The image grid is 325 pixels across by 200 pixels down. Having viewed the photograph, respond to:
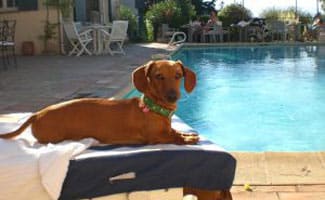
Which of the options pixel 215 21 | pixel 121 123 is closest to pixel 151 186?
pixel 121 123

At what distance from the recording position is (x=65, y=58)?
38.7 feet

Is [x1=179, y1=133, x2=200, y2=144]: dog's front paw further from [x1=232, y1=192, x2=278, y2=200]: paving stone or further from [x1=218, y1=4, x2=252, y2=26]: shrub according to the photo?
[x1=218, y1=4, x2=252, y2=26]: shrub

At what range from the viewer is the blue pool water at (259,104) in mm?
5875

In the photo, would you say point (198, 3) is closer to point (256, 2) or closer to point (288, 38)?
point (256, 2)

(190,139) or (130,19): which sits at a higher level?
(130,19)

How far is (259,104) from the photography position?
7.62 m

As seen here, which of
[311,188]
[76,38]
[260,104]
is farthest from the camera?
[76,38]

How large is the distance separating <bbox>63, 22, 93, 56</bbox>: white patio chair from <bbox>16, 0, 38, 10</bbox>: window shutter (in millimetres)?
859

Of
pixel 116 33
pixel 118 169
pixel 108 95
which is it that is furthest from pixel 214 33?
pixel 118 169

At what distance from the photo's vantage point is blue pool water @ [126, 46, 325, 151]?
5875 mm

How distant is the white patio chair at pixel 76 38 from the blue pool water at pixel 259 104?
2.45m

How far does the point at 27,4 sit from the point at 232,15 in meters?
8.20

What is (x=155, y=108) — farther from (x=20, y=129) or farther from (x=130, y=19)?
(x=130, y=19)

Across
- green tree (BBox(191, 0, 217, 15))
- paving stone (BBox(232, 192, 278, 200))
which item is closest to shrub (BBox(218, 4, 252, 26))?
green tree (BBox(191, 0, 217, 15))
